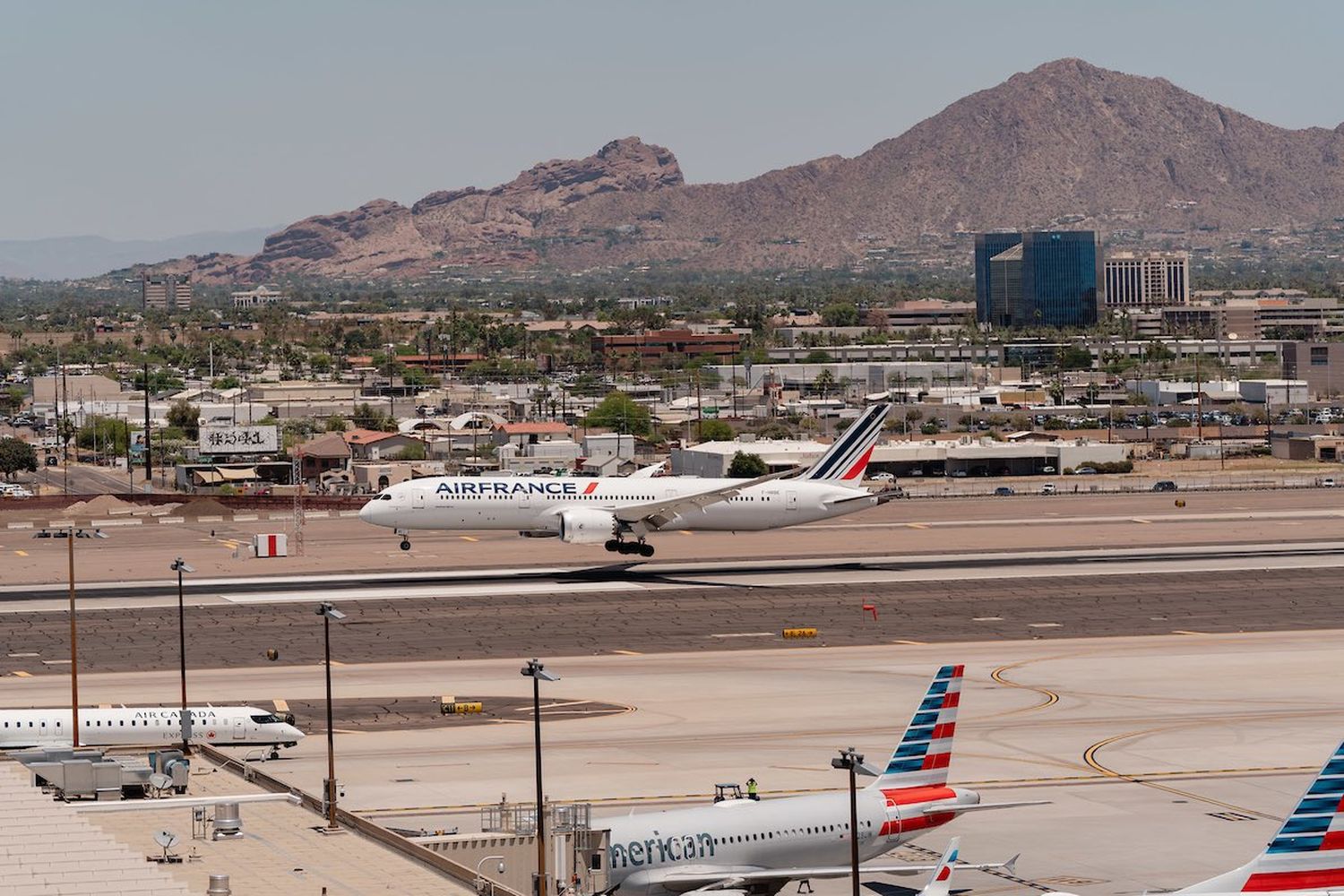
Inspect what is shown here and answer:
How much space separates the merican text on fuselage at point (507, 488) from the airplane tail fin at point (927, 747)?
194 ft

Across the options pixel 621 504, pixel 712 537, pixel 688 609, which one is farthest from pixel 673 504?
pixel 712 537

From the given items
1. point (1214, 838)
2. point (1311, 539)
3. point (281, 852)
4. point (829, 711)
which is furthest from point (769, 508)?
point (281, 852)

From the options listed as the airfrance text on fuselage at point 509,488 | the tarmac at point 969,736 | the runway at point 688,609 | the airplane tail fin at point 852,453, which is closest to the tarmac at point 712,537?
the airfrance text on fuselage at point 509,488

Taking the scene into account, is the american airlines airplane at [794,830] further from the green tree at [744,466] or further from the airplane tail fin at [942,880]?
the green tree at [744,466]

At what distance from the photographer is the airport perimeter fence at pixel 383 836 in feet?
129

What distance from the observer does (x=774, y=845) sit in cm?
4594

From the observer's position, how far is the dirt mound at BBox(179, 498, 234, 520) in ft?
490

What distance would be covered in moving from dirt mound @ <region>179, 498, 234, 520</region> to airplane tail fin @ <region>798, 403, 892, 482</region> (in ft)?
174

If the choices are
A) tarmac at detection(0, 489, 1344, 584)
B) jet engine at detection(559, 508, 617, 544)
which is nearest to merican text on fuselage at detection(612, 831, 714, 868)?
jet engine at detection(559, 508, 617, 544)

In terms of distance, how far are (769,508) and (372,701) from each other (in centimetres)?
4353

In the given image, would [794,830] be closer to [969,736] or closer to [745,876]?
[745,876]

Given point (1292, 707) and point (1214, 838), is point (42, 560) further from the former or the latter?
point (1214, 838)

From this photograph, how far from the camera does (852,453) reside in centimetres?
→ 11444

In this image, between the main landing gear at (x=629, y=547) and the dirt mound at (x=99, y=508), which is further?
the dirt mound at (x=99, y=508)
